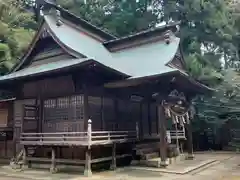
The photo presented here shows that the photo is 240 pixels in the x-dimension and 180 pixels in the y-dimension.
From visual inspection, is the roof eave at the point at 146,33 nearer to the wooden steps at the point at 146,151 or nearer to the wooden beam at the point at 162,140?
the wooden beam at the point at 162,140

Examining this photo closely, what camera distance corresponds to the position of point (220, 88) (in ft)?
67.2

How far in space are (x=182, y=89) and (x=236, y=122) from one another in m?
8.16

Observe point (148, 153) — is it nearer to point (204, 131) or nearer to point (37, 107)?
point (37, 107)

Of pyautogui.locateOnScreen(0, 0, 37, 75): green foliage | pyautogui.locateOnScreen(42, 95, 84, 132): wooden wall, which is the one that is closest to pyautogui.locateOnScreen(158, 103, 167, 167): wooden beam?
pyautogui.locateOnScreen(42, 95, 84, 132): wooden wall

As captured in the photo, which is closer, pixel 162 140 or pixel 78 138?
pixel 78 138

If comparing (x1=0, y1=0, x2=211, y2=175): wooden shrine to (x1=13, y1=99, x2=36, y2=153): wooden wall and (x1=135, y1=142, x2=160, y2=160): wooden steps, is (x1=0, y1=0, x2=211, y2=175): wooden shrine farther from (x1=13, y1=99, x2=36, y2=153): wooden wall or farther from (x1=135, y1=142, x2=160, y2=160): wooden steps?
(x1=135, y1=142, x2=160, y2=160): wooden steps

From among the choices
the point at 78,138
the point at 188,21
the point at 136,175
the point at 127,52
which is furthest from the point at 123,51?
the point at 188,21

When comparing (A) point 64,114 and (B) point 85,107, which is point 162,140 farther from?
(A) point 64,114

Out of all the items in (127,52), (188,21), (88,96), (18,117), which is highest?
(188,21)

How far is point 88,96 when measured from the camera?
11.3 m

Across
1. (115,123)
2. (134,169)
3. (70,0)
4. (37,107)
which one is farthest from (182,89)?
(70,0)

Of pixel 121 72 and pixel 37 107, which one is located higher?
pixel 121 72

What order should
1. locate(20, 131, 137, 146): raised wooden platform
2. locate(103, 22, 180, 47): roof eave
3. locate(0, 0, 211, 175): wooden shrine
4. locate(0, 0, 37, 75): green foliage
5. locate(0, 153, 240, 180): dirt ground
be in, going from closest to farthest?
locate(0, 153, 240, 180): dirt ground < locate(20, 131, 137, 146): raised wooden platform < locate(0, 0, 211, 175): wooden shrine < locate(103, 22, 180, 47): roof eave < locate(0, 0, 37, 75): green foliage

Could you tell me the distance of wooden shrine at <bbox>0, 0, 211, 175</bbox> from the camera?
1091 cm
